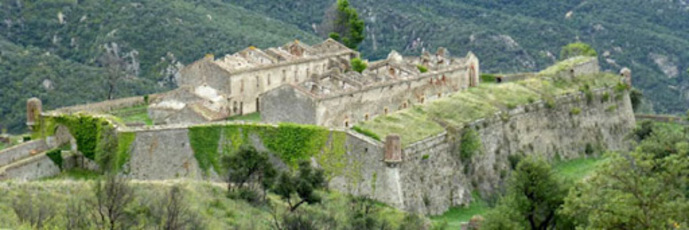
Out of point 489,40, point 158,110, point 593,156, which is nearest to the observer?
point 158,110

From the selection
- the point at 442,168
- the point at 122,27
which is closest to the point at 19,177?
the point at 442,168

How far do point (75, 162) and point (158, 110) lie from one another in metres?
Answer: 6.46

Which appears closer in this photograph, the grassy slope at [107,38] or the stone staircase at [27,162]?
the stone staircase at [27,162]

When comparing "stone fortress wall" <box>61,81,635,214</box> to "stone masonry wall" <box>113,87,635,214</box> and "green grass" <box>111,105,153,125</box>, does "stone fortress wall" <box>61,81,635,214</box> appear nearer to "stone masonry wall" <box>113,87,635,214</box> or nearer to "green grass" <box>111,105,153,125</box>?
"stone masonry wall" <box>113,87,635,214</box>

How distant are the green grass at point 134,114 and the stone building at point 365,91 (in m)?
6.32

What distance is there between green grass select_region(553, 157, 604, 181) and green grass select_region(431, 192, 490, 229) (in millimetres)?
6372

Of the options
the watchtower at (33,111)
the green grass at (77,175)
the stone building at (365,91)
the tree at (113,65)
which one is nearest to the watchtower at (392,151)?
the stone building at (365,91)

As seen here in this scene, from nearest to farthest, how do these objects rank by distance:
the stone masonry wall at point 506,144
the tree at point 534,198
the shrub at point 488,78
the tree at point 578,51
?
the tree at point 534,198 < the stone masonry wall at point 506,144 < the shrub at point 488,78 < the tree at point 578,51

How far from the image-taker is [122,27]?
9456cm

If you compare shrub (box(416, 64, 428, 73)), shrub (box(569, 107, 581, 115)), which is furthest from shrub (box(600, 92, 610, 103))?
shrub (box(416, 64, 428, 73))

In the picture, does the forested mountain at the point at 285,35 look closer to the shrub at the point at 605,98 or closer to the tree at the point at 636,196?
the shrub at the point at 605,98

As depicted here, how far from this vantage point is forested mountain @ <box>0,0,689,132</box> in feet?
284

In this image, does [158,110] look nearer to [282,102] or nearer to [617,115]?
[282,102]

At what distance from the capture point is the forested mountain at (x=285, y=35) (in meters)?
86.6
